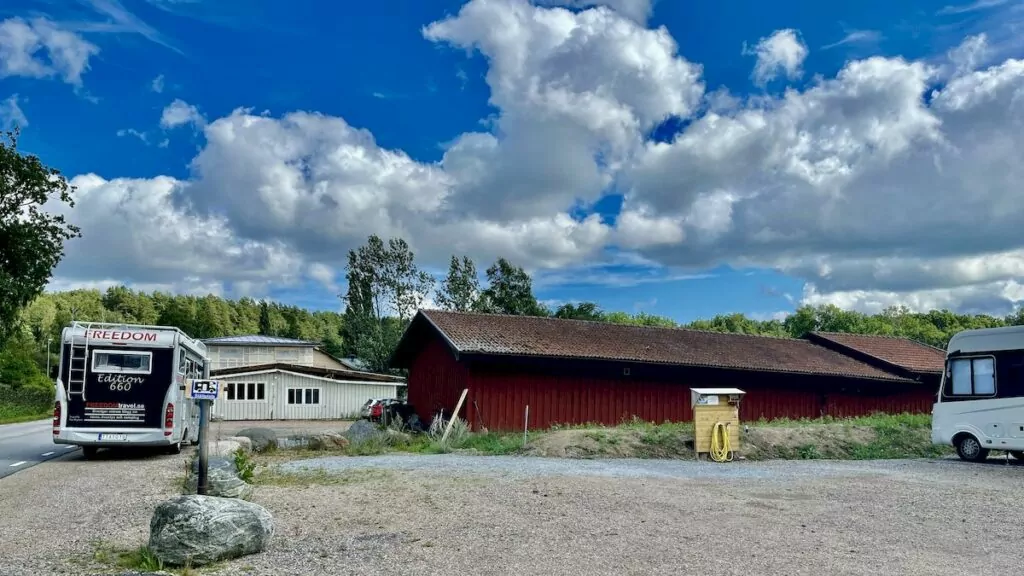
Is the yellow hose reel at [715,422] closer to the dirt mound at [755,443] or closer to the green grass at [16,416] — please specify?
the dirt mound at [755,443]

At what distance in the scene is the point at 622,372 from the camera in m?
24.9

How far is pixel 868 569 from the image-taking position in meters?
6.76

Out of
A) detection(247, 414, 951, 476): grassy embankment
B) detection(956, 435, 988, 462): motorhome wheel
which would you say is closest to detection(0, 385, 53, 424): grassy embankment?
detection(247, 414, 951, 476): grassy embankment

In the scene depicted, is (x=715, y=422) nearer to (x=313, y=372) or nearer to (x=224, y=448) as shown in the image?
(x=224, y=448)

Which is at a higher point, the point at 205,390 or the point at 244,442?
the point at 205,390

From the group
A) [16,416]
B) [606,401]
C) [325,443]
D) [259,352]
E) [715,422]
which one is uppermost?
[259,352]

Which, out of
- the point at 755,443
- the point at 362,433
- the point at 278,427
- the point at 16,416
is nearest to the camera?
the point at 755,443

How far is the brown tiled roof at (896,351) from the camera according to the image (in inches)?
1203

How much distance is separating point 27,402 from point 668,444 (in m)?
42.1

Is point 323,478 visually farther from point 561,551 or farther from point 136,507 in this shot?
point 561,551

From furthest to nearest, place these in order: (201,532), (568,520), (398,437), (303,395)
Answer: (303,395), (398,437), (568,520), (201,532)

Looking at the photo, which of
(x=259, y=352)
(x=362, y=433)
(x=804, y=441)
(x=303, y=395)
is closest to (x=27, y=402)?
(x=259, y=352)

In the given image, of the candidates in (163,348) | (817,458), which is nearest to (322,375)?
(163,348)

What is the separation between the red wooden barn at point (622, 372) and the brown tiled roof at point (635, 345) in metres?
0.05
